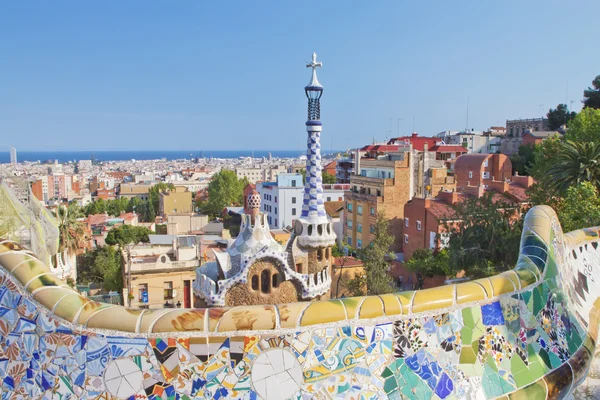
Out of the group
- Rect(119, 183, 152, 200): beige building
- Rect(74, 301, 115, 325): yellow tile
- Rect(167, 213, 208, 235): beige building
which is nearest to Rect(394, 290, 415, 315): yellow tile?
Rect(74, 301, 115, 325): yellow tile

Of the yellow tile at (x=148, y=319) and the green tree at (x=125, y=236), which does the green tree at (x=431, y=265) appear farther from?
the green tree at (x=125, y=236)

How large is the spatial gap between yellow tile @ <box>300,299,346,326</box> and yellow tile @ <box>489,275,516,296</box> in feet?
5.46

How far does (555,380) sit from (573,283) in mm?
2041

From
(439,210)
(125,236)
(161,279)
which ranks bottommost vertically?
(125,236)

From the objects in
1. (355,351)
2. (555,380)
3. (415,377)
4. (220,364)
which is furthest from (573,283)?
(220,364)

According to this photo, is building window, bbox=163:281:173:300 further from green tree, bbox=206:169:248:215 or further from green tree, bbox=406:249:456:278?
green tree, bbox=206:169:248:215

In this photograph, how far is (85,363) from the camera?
4453 mm

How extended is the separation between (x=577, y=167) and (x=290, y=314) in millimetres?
16295

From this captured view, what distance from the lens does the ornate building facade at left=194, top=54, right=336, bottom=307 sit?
563 inches

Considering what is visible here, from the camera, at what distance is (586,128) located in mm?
24203

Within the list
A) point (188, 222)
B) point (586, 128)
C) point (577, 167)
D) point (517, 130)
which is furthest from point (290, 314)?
point (517, 130)

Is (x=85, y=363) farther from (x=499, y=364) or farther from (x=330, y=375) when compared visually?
(x=499, y=364)

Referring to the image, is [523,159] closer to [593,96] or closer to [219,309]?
[593,96]

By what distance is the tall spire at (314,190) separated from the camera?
16.4 m
